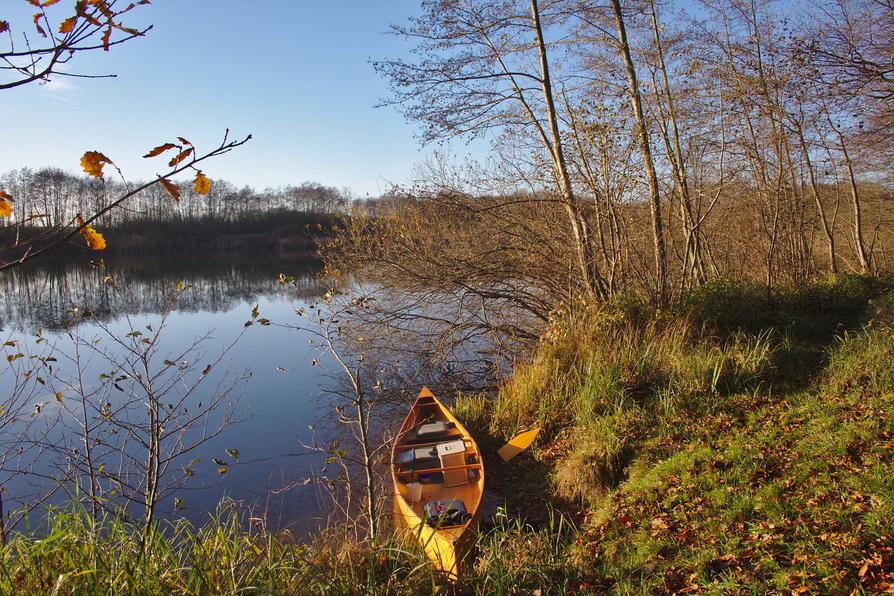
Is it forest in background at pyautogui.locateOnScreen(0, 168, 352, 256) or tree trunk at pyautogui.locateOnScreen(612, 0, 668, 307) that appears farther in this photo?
forest in background at pyautogui.locateOnScreen(0, 168, 352, 256)

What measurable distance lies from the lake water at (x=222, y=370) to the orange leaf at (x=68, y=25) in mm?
2788

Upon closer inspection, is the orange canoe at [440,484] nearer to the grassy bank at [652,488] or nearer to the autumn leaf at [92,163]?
the grassy bank at [652,488]

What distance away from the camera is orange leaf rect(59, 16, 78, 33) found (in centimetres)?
162

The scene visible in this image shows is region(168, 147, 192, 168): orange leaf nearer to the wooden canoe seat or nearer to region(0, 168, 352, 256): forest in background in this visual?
the wooden canoe seat

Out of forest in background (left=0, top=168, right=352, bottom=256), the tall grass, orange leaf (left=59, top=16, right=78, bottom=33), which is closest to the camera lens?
orange leaf (left=59, top=16, right=78, bottom=33)

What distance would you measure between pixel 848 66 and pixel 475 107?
5.36 m

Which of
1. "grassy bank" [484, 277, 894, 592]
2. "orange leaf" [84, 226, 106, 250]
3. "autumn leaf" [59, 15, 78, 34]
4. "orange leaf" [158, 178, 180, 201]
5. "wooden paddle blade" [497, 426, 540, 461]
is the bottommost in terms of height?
"wooden paddle blade" [497, 426, 540, 461]

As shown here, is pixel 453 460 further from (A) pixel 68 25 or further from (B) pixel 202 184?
(A) pixel 68 25

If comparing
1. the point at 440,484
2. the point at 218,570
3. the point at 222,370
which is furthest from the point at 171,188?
the point at 222,370

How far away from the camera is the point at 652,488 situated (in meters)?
4.75

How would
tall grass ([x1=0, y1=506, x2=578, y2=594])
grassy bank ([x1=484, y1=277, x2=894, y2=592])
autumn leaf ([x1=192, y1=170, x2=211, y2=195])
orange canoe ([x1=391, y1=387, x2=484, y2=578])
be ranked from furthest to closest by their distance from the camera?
1. orange canoe ([x1=391, y1=387, x2=484, y2=578])
2. grassy bank ([x1=484, y1=277, x2=894, y2=592])
3. tall grass ([x1=0, y1=506, x2=578, y2=594])
4. autumn leaf ([x1=192, y1=170, x2=211, y2=195])

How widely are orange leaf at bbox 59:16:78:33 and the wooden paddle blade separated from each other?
240 inches

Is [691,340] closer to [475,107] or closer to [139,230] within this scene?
[475,107]

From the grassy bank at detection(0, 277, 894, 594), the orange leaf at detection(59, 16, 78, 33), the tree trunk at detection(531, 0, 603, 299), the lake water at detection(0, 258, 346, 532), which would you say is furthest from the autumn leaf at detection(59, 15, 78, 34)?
the tree trunk at detection(531, 0, 603, 299)
